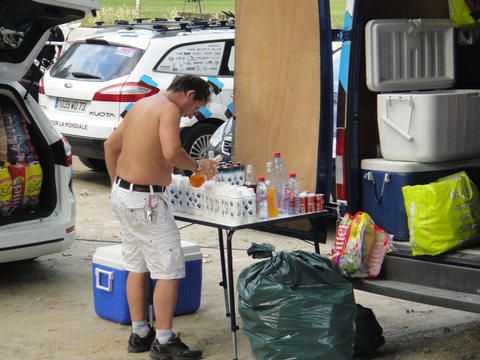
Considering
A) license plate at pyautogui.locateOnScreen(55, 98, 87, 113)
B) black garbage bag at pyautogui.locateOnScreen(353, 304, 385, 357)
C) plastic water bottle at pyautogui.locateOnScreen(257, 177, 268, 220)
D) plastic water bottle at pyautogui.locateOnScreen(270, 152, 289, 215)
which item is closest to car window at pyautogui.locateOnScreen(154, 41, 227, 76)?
license plate at pyautogui.locateOnScreen(55, 98, 87, 113)

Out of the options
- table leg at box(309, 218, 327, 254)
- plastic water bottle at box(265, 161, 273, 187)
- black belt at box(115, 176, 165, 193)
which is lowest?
table leg at box(309, 218, 327, 254)

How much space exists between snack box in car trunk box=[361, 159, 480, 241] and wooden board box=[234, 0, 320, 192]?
14.7 inches

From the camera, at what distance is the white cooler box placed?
5.19 meters

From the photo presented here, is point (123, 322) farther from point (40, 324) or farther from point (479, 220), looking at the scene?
point (479, 220)

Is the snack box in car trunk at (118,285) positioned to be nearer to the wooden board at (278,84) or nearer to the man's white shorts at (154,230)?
the man's white shorts at (154,230)

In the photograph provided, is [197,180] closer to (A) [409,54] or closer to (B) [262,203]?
(B) [262,203]

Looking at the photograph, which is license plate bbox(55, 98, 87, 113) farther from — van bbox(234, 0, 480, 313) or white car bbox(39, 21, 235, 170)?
van bbox(234, 0, 480, 313)

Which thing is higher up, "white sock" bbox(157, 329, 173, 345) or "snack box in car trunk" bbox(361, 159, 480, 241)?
"snack box in car trunk" bbox(361, 159, 480, 241)

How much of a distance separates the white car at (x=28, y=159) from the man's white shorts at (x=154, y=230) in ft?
4.71

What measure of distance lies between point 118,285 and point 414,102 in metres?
2.23

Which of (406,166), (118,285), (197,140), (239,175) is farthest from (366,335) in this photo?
(197,140)

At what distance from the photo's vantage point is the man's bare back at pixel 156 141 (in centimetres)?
521

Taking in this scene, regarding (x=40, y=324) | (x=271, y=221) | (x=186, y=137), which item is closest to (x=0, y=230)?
(x=40, y=324)

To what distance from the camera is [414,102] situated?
17.0 feet
